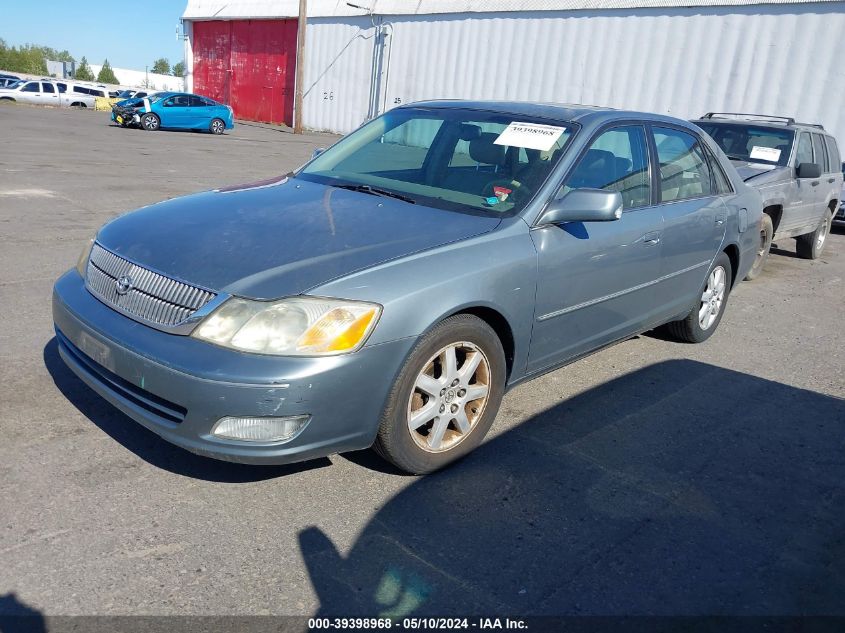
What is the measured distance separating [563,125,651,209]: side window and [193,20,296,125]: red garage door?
31.9 meters

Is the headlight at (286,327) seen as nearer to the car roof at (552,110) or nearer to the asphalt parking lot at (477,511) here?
the asphalt parking lot at (477,511)

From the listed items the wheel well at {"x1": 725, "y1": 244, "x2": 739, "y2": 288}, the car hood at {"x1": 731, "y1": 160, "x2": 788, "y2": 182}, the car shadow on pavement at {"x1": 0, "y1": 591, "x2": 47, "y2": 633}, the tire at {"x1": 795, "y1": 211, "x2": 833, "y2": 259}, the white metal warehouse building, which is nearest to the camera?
the car shadow on pavement at {"x1": 0, "y1": 591, "x2": 47, "y2": 633}

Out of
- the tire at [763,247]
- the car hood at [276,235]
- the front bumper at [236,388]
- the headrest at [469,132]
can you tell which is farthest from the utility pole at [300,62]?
the front bumper at [236,388]

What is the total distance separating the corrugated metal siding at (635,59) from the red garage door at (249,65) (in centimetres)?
633

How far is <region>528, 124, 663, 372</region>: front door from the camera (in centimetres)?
378

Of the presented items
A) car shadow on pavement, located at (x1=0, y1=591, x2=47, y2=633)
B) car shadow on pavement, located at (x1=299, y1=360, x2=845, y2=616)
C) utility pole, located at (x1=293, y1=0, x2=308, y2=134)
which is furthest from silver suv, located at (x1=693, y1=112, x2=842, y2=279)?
utility pole, located at (x1=293, y1=0, x2=308, y2=134)

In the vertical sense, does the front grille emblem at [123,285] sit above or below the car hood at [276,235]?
below

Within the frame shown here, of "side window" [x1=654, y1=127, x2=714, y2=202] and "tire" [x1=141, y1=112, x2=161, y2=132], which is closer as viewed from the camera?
"side window" [x1=654, y1=127, x2=714, y2=202]

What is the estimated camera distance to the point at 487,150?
13.7 ft

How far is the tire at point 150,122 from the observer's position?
2666 centimetres

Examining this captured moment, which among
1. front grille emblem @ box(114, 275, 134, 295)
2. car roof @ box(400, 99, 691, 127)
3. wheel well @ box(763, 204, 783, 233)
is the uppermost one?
car roof @ box(400, 99, 691, 127)

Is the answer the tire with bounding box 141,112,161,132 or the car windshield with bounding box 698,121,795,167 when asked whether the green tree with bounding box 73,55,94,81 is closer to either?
the tire with bounding box 141,112,161,132

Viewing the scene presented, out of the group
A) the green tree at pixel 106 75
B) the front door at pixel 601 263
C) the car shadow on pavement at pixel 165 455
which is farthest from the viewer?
the green tree at pixel 106 75

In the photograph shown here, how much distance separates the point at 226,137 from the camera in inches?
1031
